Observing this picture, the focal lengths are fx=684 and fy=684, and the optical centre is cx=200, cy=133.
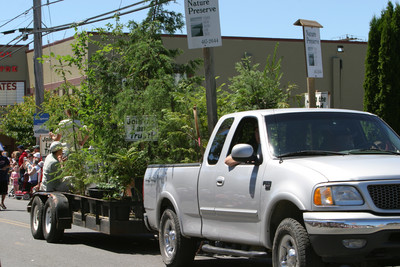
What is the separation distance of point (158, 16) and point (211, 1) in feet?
4.82

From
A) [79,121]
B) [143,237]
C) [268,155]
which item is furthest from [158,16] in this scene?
[268,155]

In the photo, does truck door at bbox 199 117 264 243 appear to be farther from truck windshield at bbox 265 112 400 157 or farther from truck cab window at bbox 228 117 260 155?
truck windshield at bbox 265 112 400 157

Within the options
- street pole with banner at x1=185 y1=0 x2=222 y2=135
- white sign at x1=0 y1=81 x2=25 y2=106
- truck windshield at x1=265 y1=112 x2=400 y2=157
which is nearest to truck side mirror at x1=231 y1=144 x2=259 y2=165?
truck windshield at x1=265 y1=112 x2=400 y2=157

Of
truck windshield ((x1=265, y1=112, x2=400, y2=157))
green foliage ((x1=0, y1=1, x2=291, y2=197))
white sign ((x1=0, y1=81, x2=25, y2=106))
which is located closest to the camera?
truck windshield ((x1=265, y1=112, x2=400, y2=157))

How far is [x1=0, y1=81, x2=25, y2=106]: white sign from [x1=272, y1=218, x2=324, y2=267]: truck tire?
43.0 meters

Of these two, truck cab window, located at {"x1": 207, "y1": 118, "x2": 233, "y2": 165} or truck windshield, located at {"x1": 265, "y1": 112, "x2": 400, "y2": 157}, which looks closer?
truck windshield, located at {"x1": 265, "y1": 112, "x2": 400, "y2": 157}

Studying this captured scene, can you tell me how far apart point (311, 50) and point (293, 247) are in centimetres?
606

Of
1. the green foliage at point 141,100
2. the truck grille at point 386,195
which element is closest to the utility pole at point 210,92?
the green foliage at point 141,100

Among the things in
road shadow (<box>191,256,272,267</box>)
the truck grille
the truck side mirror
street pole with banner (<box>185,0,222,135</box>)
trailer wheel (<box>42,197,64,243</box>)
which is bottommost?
road shadow (<box>191,256,272,267</box>)

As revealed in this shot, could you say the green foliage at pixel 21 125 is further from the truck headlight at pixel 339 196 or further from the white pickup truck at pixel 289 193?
the truck headlight at pixel 339 196

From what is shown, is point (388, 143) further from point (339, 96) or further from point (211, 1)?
point (339, 96)

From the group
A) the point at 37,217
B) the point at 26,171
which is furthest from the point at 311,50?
the point at 26,171

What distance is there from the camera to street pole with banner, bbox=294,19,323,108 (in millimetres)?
12055

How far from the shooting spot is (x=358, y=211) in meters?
6.39
